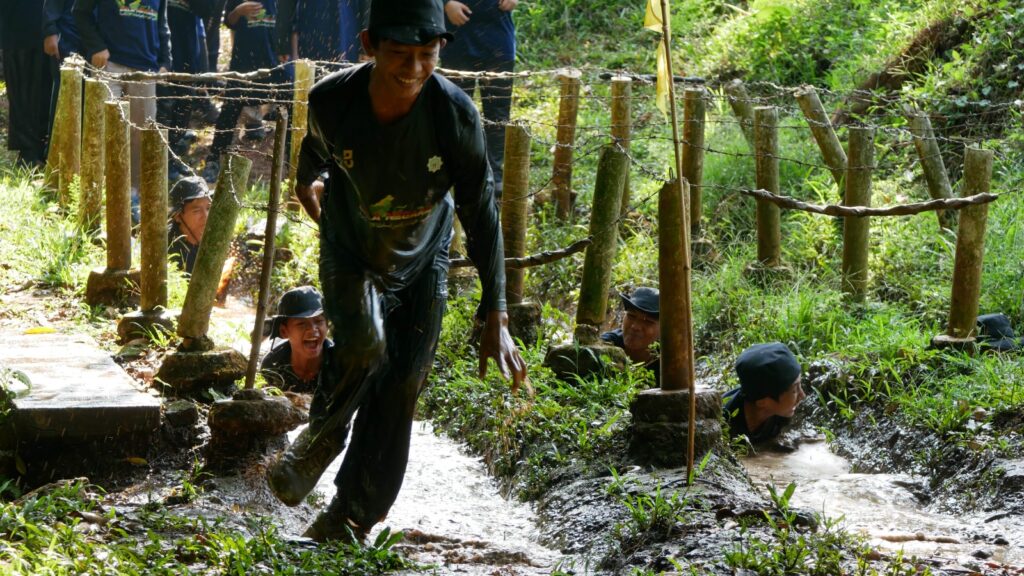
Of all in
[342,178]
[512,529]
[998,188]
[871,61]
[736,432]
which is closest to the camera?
[342,178]

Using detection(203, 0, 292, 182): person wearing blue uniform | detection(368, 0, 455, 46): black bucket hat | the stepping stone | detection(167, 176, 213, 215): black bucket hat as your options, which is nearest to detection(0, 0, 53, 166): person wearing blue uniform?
detection(203, 0, 292, 182): person wearing blue uniform

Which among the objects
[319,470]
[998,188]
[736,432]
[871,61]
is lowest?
[736,432]

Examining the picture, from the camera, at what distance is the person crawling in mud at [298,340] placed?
6.96 meters

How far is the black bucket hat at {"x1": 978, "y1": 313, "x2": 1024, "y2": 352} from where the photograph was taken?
6918mm

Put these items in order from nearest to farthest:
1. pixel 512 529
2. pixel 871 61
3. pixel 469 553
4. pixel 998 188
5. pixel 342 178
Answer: pixel 342 178 < pixel 469 553 < pixel 512 529 < pixel 998 188 < pixel 871 61

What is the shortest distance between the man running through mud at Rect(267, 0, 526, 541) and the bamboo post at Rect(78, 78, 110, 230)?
4.24 meters

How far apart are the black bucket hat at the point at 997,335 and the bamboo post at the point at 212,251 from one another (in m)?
3.94

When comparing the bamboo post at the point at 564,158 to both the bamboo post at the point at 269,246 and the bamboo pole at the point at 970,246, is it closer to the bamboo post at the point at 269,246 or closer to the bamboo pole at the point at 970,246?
the bamboo pole at the point at 970,246

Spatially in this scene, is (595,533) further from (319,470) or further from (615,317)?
(615,317)

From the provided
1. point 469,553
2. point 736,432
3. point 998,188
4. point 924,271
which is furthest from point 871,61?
point 469,553

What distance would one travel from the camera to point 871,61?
11.5 meters

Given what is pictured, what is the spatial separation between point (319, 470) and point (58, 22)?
826 centimetres

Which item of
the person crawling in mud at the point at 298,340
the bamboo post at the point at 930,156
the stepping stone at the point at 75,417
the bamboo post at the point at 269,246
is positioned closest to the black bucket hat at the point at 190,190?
the person crawling in mud at the point at 298,340

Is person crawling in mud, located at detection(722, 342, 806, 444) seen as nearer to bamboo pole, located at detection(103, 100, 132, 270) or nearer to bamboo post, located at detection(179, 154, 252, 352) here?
bamboo post, located at detection(179, 154, 252, 352)
